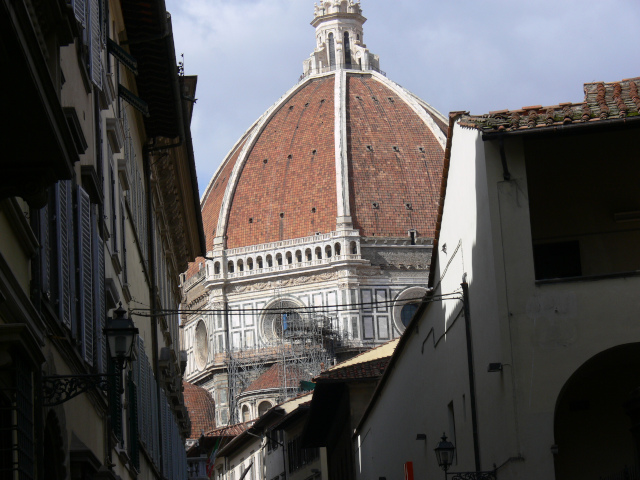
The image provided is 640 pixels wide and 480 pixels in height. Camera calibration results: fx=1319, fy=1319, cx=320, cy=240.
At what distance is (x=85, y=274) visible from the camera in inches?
341

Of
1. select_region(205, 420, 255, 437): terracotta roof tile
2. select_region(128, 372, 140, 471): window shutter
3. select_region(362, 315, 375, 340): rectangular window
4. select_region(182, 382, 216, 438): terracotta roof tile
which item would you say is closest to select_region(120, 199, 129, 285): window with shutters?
select_region(128, 372, 140, 471): window shutter

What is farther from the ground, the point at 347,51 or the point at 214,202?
the point at 347,51

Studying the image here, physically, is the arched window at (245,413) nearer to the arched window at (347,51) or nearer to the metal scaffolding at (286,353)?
the metal scaffolding at (286,353)

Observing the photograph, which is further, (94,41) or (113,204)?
(113,204)

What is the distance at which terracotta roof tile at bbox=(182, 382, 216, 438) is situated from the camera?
73125mm

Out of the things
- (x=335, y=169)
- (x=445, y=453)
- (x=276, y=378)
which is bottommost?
(x=445, y=453)

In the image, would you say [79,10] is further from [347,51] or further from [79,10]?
[347,51]

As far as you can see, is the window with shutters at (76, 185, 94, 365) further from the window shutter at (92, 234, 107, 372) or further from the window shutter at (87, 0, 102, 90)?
the window shutter at (87, 0, 102, 90)

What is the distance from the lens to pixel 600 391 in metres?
11.5

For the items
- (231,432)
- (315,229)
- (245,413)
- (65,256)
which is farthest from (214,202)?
(65,256)

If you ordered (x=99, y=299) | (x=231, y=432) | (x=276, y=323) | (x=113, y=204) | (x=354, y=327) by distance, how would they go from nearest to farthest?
1. (x=99, y=299)
2. (x=113, y=204)
3. (x=231, y=432)
4. (x=354, y=327)
5. (x=276, y=323)

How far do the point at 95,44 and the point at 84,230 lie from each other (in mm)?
1907

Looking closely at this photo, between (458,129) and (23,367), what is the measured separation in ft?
25.0

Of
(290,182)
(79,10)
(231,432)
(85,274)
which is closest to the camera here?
(79,10)
